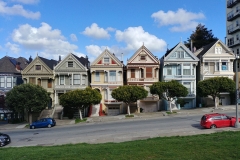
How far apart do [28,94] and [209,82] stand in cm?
2908

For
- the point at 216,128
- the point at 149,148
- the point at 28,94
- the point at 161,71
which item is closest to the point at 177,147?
the point at 149,148

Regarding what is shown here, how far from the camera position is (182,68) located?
44094mm

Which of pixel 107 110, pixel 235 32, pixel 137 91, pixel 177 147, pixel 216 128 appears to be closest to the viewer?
pixel 177 147

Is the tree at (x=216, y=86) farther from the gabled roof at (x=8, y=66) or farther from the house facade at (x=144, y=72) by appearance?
the gabled roof at (x=8, y=66)

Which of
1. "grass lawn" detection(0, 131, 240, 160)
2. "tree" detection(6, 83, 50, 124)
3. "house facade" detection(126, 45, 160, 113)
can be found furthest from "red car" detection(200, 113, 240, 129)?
"tree" detection(6, 83, 50, 124)

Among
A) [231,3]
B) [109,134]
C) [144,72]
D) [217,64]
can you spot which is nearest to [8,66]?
[144,72]

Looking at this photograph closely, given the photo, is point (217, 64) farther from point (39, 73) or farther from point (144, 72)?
point (39, 73)

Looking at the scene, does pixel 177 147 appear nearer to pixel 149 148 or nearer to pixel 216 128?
pixel 149 148

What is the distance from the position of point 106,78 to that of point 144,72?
7.18 m

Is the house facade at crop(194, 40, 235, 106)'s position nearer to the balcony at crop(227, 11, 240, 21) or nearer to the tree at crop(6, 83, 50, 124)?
the balcony at crop(227, 11, 240, 21)

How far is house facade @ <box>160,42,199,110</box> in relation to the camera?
44.0 m

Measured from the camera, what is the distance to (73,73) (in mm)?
44938

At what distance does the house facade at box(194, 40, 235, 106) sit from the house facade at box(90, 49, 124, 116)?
50.9 feet

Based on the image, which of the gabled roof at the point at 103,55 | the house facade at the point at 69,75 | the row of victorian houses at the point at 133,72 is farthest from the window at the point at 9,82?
the gabled roof at the point at 103,55
